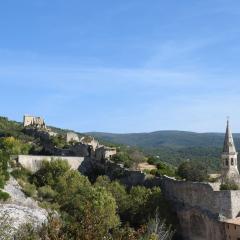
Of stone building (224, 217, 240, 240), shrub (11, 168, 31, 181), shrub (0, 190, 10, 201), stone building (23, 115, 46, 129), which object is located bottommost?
stone building (224, 217, 240, 240)

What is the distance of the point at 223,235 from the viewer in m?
33.3

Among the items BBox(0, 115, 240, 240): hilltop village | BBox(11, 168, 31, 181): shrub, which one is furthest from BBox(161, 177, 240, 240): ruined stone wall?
BBox(11, 168, 31, 181): shrub

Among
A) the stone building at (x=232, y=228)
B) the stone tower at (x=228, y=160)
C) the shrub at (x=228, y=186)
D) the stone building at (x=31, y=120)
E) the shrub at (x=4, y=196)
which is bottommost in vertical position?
the stone building at (x=232, y=228)

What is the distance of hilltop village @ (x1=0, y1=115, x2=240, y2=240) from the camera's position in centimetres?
3431

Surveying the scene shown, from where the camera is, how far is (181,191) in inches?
1521

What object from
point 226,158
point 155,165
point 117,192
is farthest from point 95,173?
point 226,158

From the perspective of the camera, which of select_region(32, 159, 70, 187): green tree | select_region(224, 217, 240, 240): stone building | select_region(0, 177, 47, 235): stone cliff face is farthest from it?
select_region(32, 159, 70, 187): green tree

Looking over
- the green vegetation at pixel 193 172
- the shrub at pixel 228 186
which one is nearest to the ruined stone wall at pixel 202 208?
the shrub at pixel 228 186

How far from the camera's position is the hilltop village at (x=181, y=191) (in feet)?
113

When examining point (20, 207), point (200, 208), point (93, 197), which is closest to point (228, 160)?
point (200, 208)

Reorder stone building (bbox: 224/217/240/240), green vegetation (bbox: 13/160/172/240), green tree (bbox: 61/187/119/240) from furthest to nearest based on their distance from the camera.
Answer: green vegetation (bbox: 13/160/172/240) → stone building (bbox: 224/217/240/240) → green tree (bbox: 61/187/119/240)

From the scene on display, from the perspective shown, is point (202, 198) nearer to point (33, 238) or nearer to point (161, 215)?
point (161, 215)

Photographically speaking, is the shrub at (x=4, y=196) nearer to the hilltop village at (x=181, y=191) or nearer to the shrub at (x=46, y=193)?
the hilltop village at (x=181, y=191)

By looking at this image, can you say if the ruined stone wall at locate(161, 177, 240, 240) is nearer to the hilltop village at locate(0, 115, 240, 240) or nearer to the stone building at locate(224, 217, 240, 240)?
the hilltop village at locate(0, 115, 240, 240)
